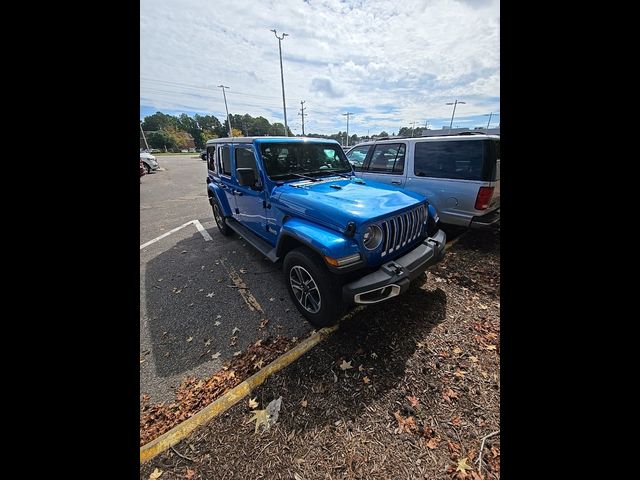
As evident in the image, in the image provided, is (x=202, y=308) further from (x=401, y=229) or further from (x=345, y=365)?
(x=401, y=229)

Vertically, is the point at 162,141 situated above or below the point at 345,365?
above

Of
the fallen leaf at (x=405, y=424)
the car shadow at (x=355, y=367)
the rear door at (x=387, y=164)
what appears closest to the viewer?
the fallen leaf at (x=405, y=424)

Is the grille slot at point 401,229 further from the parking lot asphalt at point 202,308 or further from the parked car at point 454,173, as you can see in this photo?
the parked car at point 454,173

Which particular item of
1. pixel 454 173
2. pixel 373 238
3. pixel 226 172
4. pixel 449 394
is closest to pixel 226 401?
pixel 449 394

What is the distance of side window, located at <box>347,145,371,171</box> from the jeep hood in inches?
109

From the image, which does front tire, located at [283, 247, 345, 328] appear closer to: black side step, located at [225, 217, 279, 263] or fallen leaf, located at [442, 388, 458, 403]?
black side step, located at [225, 217, 279, 263]

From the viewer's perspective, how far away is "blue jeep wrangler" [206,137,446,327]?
2.40m

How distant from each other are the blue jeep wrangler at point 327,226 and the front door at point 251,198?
0.05 feet

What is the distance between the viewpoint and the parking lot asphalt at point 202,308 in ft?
8.31

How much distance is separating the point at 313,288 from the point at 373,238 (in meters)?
0.82

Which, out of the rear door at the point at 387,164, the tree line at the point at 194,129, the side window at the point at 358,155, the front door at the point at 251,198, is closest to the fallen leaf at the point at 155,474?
the front door at the point at 251,198

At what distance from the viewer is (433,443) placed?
1.75 m

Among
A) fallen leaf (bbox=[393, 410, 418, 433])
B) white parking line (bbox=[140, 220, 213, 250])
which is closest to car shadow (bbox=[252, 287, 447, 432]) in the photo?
fallen leaf (bbox=[393, 410, 418, 433])

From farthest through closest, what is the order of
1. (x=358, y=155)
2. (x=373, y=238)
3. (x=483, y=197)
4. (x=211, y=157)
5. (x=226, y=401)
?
(x=358, y=155) < (x=211, y=157) < (x=483, y=197) < (x=373, y=238) < (x=226, y=401)
